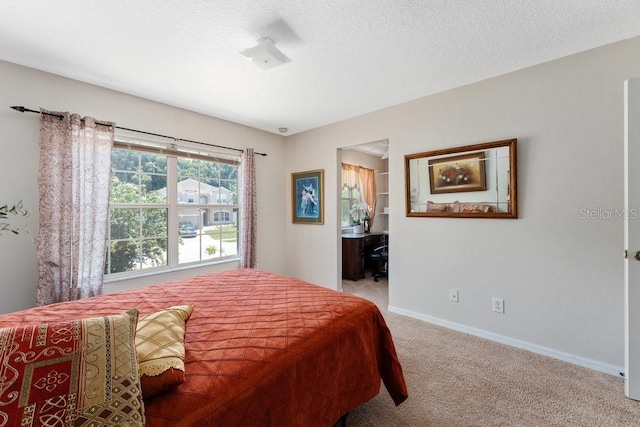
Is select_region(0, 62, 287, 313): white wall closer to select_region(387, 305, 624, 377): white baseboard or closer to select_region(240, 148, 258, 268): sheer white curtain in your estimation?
select_region(240, 148, 258, 268): sheer white curtain

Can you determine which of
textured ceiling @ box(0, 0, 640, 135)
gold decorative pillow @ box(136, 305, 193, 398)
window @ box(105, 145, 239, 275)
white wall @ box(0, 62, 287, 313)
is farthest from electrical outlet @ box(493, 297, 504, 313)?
white wall @ box(0, 62, 287, 313)

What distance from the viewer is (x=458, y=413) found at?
1616 millimetres

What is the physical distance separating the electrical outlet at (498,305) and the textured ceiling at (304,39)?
2.08m

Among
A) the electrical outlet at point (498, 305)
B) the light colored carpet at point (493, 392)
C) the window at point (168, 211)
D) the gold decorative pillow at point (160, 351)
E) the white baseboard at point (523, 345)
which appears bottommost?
the light colored carpet at point (493, 392)

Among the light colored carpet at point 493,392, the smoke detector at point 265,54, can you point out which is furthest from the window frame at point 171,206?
the light colored carpet at point 493,392

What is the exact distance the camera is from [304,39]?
74.7 inches

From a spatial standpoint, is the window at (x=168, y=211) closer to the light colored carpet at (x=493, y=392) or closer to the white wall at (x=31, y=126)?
the white wall at (x=31, y=126)

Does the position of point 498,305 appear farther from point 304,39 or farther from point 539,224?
point 304,39

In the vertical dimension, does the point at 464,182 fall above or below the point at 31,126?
below

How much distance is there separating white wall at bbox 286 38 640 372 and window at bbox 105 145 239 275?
231 cm

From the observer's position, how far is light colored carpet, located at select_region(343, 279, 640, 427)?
61.7 inches

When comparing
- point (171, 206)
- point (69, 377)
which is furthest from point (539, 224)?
point (171, 206)

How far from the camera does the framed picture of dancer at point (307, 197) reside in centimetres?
392

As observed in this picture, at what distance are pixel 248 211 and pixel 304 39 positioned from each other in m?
2.37
